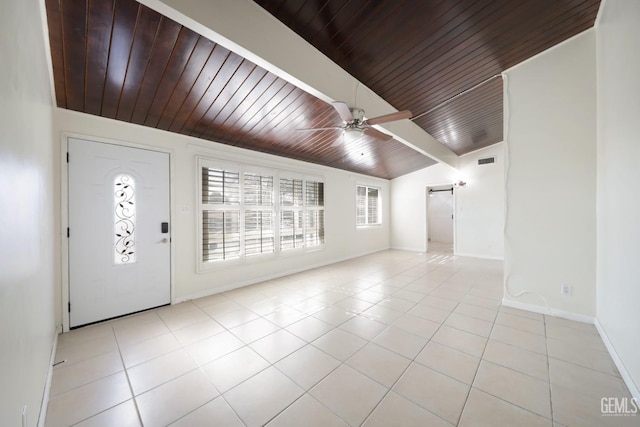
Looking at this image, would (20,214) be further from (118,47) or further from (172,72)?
(172,72)

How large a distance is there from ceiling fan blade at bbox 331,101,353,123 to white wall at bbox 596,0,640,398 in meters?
2.14

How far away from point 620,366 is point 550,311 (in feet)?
3.76

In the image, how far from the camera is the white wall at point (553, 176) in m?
2.74

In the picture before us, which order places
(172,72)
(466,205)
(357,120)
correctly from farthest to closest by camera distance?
(466,205) → (357,120) → (172,72)

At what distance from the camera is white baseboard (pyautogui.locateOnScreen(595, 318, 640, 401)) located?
5.50ft

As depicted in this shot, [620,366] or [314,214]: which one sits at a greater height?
[314,214]

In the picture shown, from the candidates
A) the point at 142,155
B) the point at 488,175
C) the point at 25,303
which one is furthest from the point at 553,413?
the point at 488,175

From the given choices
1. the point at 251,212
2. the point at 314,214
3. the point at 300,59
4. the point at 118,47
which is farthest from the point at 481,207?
the point at 118,47

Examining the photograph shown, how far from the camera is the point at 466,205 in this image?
6.74m

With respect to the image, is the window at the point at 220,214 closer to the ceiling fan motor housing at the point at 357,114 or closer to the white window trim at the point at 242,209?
the white window trim at the point at 242,209

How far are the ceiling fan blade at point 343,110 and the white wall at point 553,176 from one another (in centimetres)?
235

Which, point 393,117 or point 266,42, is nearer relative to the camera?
point 266,42

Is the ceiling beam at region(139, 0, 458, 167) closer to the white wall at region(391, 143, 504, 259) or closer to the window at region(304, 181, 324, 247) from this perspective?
the window at region(304, 181, 324, 247)

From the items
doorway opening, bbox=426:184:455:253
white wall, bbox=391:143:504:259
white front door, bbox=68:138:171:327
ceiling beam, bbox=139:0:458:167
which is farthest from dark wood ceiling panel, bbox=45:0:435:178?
doorway opening, bbox=426:184:455:253
